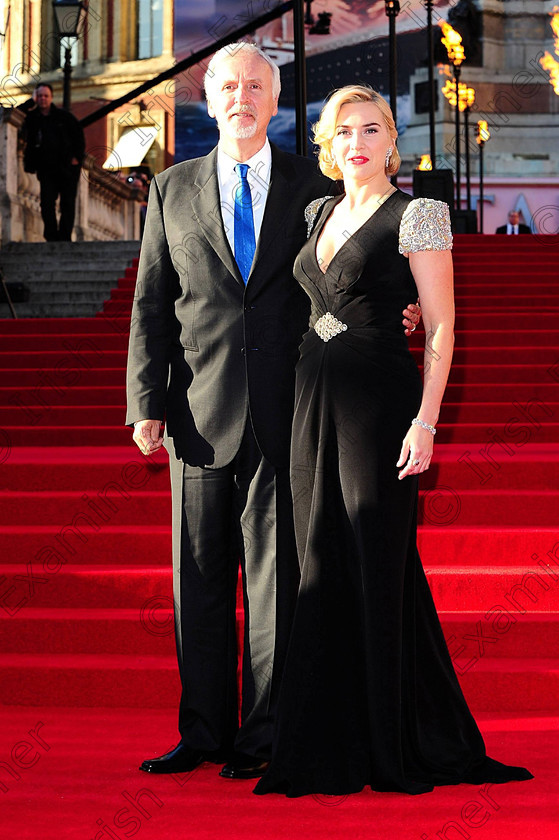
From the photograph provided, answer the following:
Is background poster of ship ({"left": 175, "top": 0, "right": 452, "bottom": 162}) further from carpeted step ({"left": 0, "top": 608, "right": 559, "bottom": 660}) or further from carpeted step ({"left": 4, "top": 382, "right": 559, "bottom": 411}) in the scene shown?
carpeted step ({"left": 0, "top": 608, "right": 559, "bottom": 660})

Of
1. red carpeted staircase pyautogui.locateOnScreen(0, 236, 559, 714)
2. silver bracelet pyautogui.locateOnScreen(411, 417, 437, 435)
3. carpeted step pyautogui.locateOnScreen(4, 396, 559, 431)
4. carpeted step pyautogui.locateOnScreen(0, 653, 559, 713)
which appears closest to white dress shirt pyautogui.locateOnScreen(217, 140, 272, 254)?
silver bracelet pyautogui.locateOnScreen(411, 417, 437, 435)

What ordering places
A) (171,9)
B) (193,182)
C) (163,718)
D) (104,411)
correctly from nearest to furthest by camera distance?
1. (193,182)
2. (163,718)
3. (104,411)
4. (171,9)

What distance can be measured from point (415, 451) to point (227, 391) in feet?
1.84

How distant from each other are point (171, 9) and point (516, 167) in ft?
36.8

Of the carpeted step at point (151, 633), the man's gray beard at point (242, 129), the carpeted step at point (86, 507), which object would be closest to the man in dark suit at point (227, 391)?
the man's gray beard at point (242, 129)

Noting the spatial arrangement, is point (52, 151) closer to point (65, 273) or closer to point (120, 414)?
point (65, 273)

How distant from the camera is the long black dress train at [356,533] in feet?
9.71

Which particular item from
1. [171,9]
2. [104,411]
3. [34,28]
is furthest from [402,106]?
[104,411]

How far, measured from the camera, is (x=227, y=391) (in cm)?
311

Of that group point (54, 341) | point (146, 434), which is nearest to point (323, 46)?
point (54, 341)

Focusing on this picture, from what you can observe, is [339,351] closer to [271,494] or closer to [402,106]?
[271,494]

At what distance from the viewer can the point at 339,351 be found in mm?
2979

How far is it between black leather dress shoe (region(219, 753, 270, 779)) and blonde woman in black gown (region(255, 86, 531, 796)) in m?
0.13

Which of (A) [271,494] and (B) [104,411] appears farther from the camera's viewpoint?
(B) [104,411]
